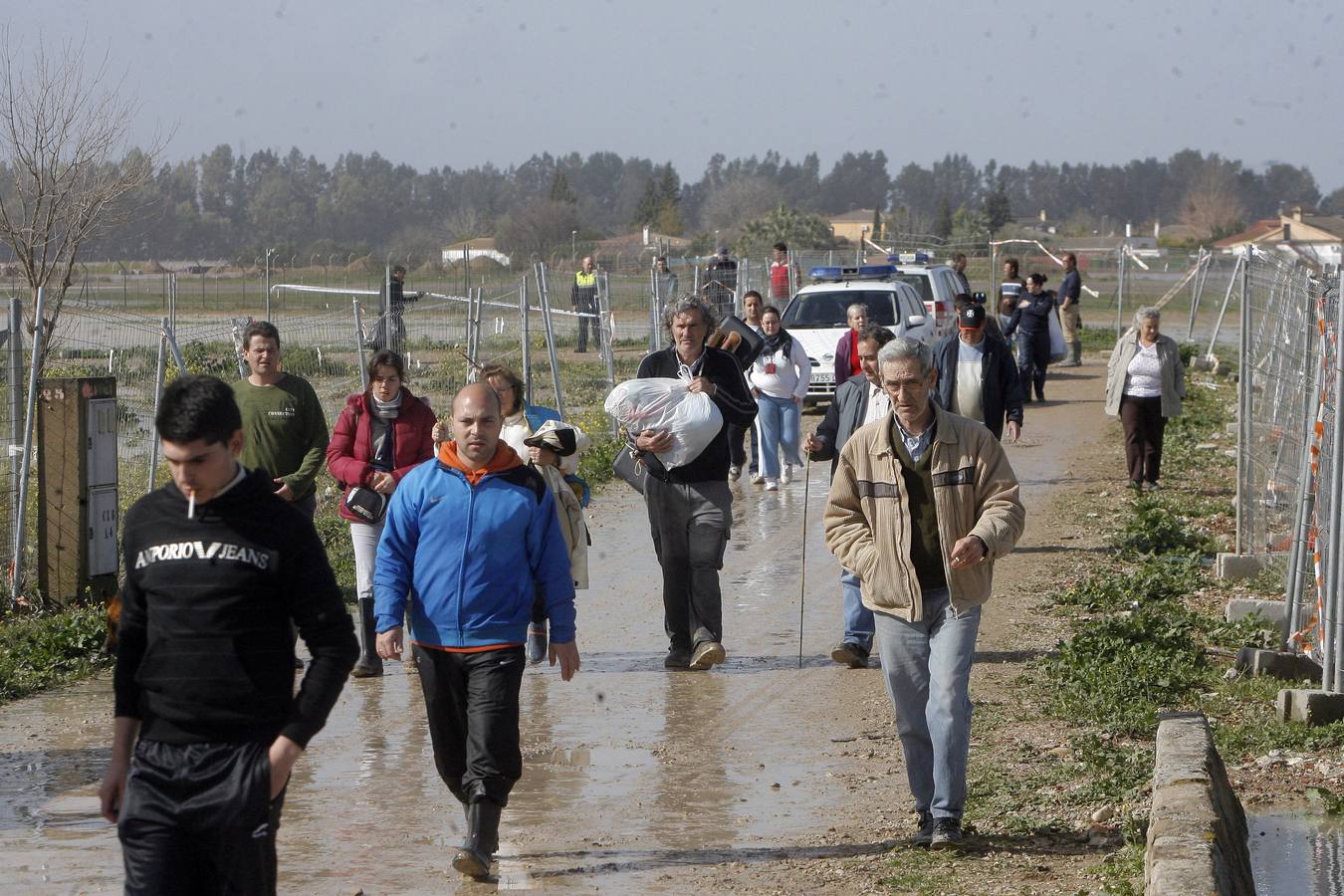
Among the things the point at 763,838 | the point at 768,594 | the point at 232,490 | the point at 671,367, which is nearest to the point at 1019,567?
the point at 768,594

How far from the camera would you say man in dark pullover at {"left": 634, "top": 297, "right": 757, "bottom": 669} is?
348 inches

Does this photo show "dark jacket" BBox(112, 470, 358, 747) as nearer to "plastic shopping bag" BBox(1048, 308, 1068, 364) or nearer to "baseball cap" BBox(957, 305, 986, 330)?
"baseball cap" BBox(957, 305, 986, 330)

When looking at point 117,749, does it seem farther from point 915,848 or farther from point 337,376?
point 337,376

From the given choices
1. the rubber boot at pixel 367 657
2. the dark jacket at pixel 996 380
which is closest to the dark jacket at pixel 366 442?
the rubber boot at pixel 367 657

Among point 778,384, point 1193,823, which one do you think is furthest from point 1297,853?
point 778,384

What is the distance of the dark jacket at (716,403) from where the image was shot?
8.81 metres

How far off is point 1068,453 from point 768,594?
9063 mm

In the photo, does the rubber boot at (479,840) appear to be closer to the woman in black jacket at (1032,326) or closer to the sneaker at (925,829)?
the sneaker at (925,829)

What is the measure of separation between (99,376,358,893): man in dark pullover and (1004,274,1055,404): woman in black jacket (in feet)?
65.6

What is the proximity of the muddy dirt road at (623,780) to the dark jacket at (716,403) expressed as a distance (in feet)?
3.80

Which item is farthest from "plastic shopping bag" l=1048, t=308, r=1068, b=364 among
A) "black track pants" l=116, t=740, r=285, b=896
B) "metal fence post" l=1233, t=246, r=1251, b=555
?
"black track pants" l=116, t=740, r=285, b=896

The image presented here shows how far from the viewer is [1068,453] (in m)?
19.2

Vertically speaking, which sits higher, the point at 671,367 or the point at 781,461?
the point at 671,367

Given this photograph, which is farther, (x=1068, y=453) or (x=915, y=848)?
(x=1068, y=453)
